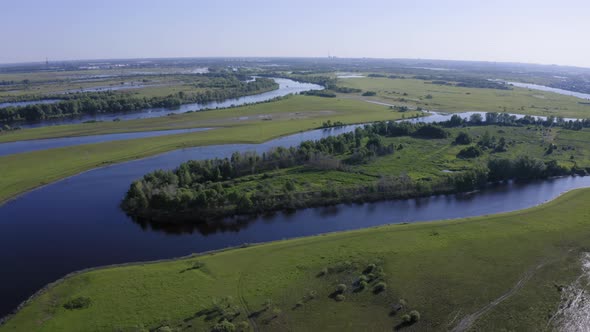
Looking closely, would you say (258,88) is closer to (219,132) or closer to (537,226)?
(219,132)

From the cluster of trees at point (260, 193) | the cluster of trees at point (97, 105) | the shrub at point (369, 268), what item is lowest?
the shrub at point (369, 268)

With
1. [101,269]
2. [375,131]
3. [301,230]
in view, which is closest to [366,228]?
[301,230]

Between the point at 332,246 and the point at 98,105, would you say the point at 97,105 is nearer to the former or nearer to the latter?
the point at 98,105

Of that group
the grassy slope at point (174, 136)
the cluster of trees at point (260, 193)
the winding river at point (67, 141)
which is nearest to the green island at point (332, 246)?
the cluster of trees at point (260, 193)

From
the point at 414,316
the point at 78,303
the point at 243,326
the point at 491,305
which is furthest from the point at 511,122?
the point at 78,303

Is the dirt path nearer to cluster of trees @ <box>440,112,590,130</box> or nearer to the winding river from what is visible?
cluster of trees @ <box>440,112,590,130</box>

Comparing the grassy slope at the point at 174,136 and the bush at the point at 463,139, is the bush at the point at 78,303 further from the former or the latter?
the bush at the point at 463,139
